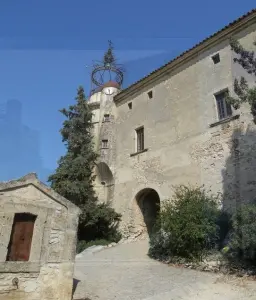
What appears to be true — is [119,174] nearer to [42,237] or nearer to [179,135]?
[179,135]

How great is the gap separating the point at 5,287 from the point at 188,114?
12766 millimetres

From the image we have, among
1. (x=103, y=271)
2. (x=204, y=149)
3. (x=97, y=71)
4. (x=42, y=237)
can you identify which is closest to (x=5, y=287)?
(x=42, y=237)

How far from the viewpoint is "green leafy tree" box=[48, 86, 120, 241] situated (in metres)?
16.9

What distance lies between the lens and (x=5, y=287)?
6.28 meters

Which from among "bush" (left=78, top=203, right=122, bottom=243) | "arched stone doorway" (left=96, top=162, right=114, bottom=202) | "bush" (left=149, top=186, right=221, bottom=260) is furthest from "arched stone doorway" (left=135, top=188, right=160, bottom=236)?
"bush" (left=149, top=186, right=221, bottom=260)

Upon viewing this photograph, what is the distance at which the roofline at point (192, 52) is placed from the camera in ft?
47.6

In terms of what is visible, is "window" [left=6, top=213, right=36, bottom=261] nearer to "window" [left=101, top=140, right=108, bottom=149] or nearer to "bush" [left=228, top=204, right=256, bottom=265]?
"bush" [left=228, top=204, right=256, bottom=265]

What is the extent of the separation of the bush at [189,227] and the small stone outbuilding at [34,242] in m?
4.92

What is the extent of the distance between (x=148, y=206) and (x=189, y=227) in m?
8.17

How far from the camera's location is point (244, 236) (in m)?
8.77

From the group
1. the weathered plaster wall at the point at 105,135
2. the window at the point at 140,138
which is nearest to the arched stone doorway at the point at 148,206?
the weathered plaster wall at the point at 105,135

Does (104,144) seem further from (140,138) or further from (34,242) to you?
(34,242)

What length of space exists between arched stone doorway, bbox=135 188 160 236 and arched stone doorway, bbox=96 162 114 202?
2393mm

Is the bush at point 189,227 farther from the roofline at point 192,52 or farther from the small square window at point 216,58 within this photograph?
the roofline at point 192,52
